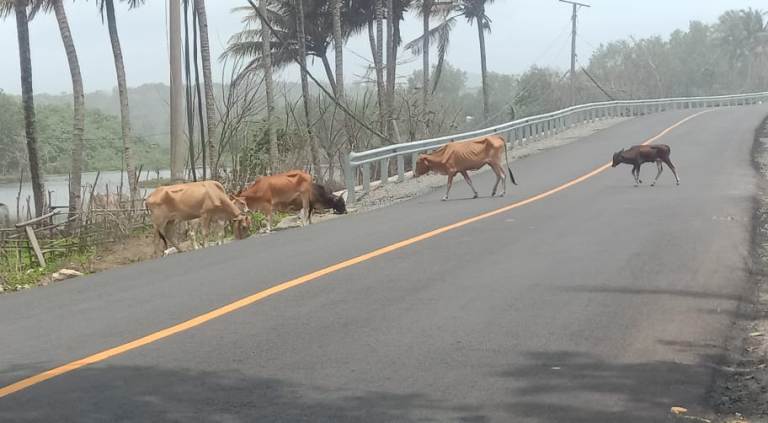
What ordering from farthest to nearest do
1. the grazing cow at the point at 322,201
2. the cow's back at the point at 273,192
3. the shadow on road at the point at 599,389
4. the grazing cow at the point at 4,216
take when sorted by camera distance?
the grazing cow at the point at 4,216
the grazing cow at the point at 322,201
the cow's back at the point at 273,192
the shadow on road at the point at 599,389

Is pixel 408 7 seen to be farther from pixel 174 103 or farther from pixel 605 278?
pixel 605 278

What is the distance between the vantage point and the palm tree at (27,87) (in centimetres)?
2595

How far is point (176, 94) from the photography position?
1961 cm

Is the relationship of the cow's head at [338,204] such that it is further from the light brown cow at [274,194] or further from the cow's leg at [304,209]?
the light brown cow at [274,194]

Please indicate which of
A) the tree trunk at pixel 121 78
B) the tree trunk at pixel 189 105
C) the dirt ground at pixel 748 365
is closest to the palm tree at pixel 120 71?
the tree trunk at pixel 121 78

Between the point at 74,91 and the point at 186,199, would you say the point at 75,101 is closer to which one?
the point at 74,91

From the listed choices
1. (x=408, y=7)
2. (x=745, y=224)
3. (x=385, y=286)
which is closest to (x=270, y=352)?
(x=385, y=286)

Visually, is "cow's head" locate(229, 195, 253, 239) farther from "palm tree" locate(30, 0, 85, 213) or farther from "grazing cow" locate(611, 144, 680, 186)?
"palm tree" locate(30, 0, 85, 213)

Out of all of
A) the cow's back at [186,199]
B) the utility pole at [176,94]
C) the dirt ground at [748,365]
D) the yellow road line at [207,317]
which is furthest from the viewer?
the utility pole at [176,94]

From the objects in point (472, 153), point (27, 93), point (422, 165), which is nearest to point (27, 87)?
point (27, 93)

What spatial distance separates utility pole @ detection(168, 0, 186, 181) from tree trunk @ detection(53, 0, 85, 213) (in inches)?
281

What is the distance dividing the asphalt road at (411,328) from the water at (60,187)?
28.3 ft

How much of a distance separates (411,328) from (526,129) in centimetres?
2745

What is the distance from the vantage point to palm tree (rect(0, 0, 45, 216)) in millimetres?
25953
